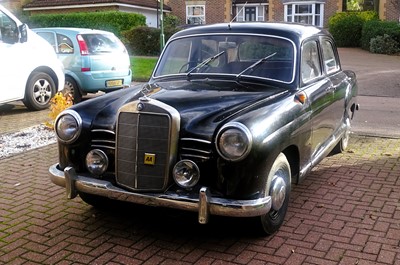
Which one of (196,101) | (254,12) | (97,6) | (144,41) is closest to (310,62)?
(196,101)

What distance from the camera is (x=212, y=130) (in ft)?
12.1

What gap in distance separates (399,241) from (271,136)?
4.65ft

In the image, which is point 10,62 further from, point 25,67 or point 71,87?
point 71,87

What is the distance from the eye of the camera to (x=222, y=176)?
360 centimetres

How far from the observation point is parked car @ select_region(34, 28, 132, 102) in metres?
10.6

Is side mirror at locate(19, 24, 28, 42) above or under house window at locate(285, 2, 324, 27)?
under

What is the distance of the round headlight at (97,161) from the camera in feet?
13.1

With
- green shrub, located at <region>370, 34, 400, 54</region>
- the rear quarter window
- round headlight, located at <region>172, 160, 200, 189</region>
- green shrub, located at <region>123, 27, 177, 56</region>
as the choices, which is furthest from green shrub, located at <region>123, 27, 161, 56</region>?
round headlight, located at <region>172, 160, 200, 189</region>

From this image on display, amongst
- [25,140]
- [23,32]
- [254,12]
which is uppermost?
[254,12]

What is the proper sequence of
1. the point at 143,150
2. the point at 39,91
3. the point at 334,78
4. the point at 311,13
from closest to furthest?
the point at 143,150
the point at 334,78
the point at 39,91
the point at 311,13

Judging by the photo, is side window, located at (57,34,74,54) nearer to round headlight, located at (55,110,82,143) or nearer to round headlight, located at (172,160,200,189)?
round headlight, located at (55,110,82,143)

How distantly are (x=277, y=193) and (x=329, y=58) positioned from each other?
8.92 feet

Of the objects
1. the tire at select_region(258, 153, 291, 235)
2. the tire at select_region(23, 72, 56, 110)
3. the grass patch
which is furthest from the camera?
the grass patch

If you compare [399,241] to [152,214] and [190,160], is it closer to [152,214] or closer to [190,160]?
[190,160]
